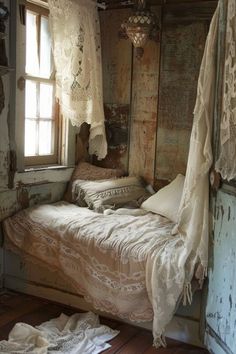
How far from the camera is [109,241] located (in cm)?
251

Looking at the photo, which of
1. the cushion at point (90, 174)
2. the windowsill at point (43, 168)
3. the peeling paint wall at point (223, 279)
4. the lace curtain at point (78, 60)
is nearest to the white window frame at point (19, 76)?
the windowsill at point (43, 168)

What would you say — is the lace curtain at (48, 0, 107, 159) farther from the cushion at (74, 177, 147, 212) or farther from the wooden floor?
the wooden floor

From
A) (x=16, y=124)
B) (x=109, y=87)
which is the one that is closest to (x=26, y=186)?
(x=16, y=124)

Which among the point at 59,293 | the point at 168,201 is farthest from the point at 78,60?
the point at 59,293

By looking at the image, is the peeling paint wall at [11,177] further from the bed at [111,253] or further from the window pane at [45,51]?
the window pane at [45,51]

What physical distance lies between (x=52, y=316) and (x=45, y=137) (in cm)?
143

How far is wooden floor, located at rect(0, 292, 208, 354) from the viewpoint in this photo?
7.75 feet

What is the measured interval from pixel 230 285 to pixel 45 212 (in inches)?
Result: 57.3

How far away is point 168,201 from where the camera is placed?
2.97 m

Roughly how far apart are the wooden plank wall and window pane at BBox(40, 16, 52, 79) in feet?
1.69

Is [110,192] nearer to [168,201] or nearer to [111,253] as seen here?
[168,201]

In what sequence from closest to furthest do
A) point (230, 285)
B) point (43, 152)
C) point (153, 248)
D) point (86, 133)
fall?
point (230, 285), point (153, 248), point (43, 152), point (86, 133)

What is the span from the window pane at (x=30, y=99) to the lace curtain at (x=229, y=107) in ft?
5.40

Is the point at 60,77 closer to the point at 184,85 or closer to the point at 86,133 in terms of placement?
the point at 86,133
